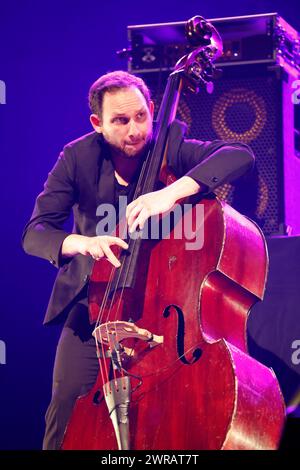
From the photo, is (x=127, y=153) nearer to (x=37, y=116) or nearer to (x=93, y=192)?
(x=93, y=192)

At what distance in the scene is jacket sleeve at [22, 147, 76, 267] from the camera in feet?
8.95

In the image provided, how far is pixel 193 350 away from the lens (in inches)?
89.7

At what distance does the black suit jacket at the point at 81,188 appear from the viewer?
8.84 feet

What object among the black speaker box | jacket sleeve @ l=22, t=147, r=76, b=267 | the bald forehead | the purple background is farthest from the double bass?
the purple background

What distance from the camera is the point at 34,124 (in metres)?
4.43

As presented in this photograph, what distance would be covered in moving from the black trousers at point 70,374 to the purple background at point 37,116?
4.82 ft

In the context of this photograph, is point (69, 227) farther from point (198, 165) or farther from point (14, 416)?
point (198, 165)

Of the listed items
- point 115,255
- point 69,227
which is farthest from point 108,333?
point 69,227

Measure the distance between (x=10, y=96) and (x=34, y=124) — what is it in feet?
0.65

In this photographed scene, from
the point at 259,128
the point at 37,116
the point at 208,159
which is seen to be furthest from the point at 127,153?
the point at 37,116

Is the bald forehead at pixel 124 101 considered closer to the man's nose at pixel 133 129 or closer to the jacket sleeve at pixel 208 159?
the man's nose at pixel 133 129

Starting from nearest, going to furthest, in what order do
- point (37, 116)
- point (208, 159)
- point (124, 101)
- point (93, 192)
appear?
point (208, 159) < point (124, 101) < point (93, 192) < point (37, 116)

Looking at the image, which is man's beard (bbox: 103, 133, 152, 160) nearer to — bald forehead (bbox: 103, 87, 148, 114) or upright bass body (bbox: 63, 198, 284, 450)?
bald forehead (bbox: 103, 87, 148, 114)

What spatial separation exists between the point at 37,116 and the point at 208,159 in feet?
6.53
